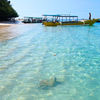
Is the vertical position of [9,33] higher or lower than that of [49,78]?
higher

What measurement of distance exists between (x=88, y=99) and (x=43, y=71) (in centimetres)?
213

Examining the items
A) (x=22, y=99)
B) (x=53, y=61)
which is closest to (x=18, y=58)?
(x=53, y=61)

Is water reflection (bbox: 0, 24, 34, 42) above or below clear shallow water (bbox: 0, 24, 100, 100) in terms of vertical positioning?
above

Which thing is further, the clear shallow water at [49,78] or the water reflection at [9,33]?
the water reflection at [9,33]

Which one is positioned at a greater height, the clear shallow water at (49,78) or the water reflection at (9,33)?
the water reflection at (9,33)

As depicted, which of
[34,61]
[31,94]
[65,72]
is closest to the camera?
[31,94]

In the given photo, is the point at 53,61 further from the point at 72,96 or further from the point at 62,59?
the point at 72,96

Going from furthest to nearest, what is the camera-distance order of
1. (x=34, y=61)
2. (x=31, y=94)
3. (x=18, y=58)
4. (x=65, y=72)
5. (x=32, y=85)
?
(x=18, y=58) → (x=34, y=61) → (x=65, y=72) → (x=32, y=85) → (x=31, y=94)

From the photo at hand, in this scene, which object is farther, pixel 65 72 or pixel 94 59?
pixel 94 59

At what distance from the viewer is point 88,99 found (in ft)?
11.3

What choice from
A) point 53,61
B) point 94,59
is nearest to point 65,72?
point 53,61

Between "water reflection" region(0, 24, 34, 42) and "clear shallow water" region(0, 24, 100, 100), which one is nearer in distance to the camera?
"clear shallow water" region(0, 24, 100, 100)

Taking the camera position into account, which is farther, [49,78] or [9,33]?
[9,33]

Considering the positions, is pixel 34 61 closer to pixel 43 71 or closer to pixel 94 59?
pixel 43 71
